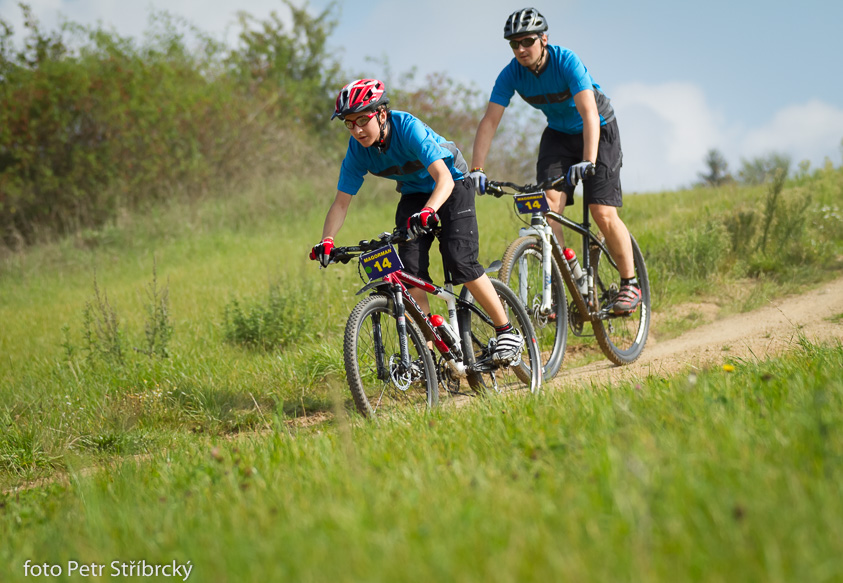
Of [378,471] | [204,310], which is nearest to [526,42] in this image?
[378,471]

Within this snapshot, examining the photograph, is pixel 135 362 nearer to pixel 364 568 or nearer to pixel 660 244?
pixel 364 568

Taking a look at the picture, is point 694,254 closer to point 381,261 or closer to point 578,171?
point 578,171

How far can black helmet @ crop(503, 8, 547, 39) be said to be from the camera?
213 inches

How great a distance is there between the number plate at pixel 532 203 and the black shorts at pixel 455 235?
33.1 inches

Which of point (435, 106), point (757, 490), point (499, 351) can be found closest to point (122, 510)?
point (757, 490)

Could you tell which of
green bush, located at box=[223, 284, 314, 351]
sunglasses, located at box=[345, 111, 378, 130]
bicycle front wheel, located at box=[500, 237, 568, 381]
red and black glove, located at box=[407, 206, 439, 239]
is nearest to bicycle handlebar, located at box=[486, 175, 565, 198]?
bicycle front wheel, located at box=[500, 237, 568, 381]

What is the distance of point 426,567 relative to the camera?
1850 mm

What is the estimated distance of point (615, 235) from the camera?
621 centimetres

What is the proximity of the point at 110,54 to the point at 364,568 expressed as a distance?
18.8 m

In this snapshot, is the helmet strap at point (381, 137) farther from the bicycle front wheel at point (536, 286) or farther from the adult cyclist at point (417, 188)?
the bicycle front wheel at point (536, 286)

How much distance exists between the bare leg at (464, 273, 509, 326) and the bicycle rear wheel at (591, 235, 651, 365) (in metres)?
1.43

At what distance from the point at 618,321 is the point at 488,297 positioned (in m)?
2.89

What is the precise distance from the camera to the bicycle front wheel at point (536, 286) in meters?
5.62

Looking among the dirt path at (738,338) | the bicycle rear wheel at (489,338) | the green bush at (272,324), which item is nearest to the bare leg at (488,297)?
the bicycle rear wheel at (489,338)
